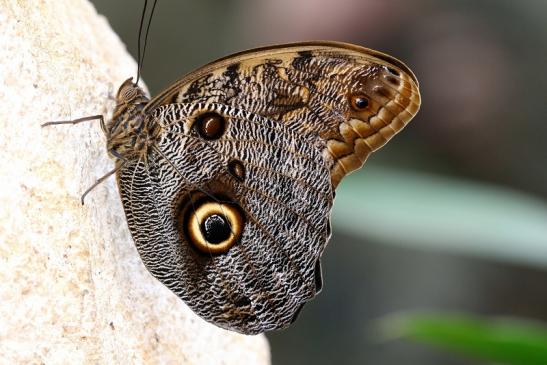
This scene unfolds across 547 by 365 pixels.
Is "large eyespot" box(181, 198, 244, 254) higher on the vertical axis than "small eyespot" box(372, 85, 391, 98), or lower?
lower

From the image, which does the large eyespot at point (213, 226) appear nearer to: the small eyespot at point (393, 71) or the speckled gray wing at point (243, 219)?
the speckled gray wing at point (243, 219)

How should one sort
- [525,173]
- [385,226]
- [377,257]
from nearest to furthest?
[385,226], [525,173], [377,257]

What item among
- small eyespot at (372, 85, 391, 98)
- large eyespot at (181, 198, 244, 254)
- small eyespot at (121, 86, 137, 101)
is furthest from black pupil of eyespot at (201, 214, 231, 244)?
small eyespot at (372, 85, 391, 98)

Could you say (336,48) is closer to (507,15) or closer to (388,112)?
(388,112)

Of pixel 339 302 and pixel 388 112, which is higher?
pixel 388 112

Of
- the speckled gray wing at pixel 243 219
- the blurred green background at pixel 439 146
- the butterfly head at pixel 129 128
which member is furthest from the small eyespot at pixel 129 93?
the blurred green background at pixel 439 146

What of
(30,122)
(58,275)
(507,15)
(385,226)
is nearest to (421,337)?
(385,226)

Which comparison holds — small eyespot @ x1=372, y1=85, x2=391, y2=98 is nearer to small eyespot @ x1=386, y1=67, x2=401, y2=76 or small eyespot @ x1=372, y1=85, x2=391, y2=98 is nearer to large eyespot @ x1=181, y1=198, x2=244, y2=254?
small eyespot @ x1=386, y1=67, x2=401, y2=76

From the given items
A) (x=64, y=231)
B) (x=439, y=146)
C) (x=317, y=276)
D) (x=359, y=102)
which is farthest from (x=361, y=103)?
(x=439, y=146)
